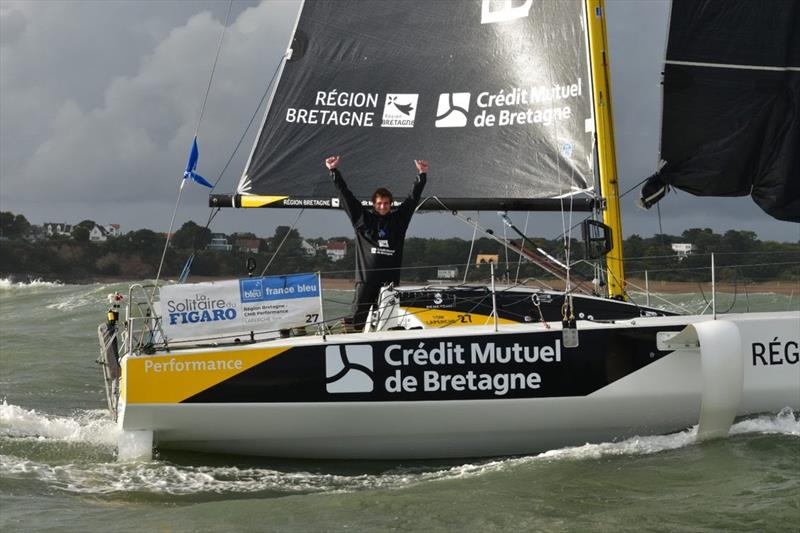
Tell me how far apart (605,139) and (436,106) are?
1.42m

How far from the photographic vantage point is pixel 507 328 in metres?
6.06

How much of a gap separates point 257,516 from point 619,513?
5.72ft

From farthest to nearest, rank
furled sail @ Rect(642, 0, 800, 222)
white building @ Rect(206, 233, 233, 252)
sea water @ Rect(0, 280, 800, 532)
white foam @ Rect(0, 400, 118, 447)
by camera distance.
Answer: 1. white building @ Rect(206, 233, 233, 252)
2. furled sail @ Rect(642, 0, 800, 222)
3. white foam @ Rect(0, 400, 118, 447)
4. sea water @ Rect(0, 280, 800, 532)

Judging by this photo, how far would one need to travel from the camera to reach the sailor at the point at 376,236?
6.96 m

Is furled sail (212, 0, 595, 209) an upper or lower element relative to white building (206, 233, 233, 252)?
upper

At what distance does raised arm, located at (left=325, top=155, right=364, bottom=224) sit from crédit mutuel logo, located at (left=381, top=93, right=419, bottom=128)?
1346mm

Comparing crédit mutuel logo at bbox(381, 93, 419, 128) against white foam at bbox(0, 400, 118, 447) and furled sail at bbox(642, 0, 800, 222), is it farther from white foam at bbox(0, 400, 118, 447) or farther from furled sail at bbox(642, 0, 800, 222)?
white foam at bbox(0, 400, 118, 447)

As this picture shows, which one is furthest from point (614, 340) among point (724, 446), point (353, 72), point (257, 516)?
point (353, 72)

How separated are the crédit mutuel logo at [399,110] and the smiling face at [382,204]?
1.44m

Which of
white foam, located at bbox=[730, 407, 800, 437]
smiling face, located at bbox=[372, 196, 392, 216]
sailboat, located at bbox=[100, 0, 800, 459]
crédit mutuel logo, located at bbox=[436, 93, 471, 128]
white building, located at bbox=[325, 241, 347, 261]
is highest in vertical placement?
crédit mutuel logo, located at bbox=[436, 93, 471, 128]

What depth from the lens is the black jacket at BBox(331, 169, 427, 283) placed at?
696 cm

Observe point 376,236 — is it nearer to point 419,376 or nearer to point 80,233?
point 419,376

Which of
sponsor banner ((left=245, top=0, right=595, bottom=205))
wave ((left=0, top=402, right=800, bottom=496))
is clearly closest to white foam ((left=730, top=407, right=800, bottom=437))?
wave ((left=0, top=402, right=800, bottom=496))

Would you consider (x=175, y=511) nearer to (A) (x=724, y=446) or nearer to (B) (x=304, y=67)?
(A) (x=724, y=446)
